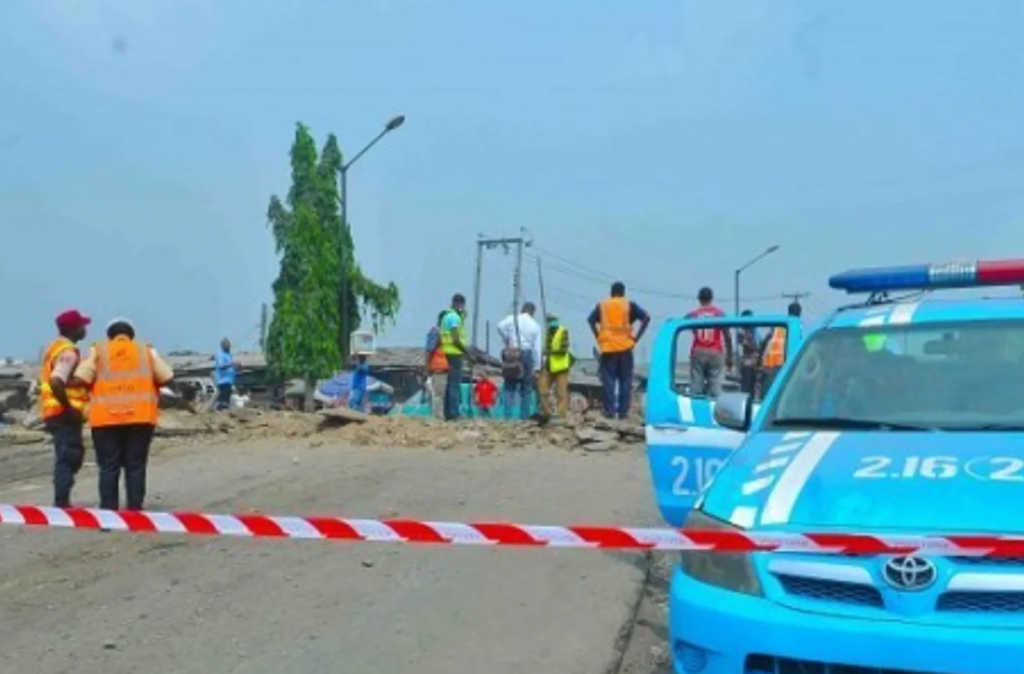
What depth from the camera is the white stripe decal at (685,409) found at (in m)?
7.26

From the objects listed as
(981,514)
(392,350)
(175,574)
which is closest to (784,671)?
(981,514)

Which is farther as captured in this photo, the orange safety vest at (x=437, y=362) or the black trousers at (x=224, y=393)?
the black trousers at (x=224, y=393)

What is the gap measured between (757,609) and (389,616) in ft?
10.5

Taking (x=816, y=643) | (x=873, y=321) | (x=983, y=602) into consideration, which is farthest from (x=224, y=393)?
(x=983, y=602)

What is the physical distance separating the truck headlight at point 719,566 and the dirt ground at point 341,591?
1.54m

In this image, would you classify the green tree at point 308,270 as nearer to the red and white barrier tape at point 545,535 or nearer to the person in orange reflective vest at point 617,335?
the person in orange reflective vest at point 617,335

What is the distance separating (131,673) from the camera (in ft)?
19.3

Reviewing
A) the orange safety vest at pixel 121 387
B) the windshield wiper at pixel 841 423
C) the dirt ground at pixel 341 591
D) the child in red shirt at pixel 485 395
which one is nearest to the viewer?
the windshield wiper at pixel 841 423

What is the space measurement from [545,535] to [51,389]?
599 cm

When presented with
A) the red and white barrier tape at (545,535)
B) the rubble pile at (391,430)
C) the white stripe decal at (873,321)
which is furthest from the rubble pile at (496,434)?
the red and white barrier tape at (545,535)

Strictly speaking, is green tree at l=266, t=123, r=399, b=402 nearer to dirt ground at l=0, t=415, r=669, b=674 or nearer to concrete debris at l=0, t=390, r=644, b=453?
concrete debris at l=0, t=390, r=644, b=453

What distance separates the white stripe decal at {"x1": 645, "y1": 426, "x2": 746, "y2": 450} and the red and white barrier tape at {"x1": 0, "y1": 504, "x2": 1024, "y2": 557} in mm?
1490

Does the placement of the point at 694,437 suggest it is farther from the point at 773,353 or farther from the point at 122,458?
the point at 773,353

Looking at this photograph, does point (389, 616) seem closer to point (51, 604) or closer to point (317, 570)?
point (317, 570)
